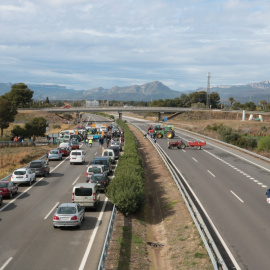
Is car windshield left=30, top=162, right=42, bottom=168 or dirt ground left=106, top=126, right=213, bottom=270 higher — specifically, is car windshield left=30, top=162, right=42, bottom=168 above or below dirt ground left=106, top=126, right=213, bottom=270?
above

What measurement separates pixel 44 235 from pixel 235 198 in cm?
1201

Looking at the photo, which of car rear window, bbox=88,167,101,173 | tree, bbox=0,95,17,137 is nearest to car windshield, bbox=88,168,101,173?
car rear window, bbox=88,167,101,173

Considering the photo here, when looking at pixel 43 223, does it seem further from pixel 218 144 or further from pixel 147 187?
pixel 218 144

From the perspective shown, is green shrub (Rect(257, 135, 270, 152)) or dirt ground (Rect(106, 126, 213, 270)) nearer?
dirt ground (Rect(106, 126, 213, 270))

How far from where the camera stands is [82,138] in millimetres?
64938

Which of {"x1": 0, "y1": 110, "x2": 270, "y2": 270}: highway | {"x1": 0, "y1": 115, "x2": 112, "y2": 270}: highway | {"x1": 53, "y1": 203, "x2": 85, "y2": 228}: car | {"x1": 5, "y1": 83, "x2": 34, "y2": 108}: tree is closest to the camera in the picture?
{"x1": 0, "y1": 115, "x2": 112, "y2": 270}: highway

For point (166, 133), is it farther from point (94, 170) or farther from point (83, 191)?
point (83, 191)

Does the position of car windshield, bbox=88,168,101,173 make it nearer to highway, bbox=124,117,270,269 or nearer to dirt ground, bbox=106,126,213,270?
dirt ground, bbox=106,126,213,270

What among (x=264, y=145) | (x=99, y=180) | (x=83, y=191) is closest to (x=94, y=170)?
(x=99, y=180)

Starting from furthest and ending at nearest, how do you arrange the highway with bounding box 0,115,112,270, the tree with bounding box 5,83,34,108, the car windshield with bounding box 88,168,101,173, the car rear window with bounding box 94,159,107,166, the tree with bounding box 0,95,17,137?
the tree with bounding box 5,83,34,108, the tree with bounding box 0,95,17,137, the car rear window with bounding box 94,159,107,166, the car windshield with bounding box 88,168,101,173, the highway with bounding box 0,115,112,270

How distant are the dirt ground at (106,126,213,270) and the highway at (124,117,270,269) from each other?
3.94ft

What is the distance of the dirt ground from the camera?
1419cm

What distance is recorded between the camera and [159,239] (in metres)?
18.1

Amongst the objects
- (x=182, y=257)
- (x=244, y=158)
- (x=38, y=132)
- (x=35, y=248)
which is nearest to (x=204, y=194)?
(x=182, y=257)
